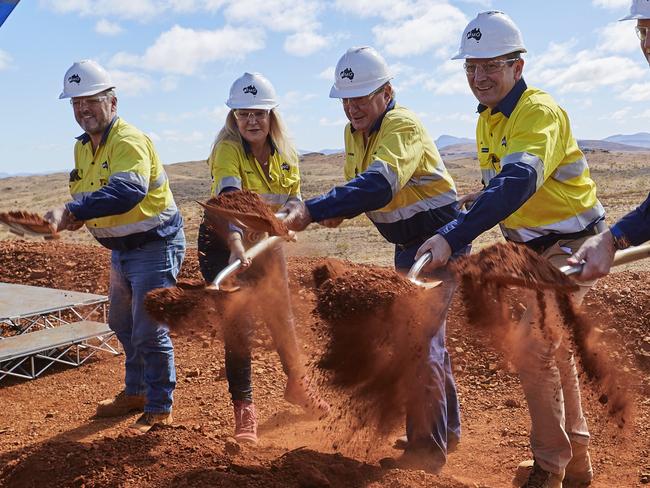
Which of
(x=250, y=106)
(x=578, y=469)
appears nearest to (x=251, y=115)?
(x=250, y=106)

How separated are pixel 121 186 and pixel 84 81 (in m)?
0.83

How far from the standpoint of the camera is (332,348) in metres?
3.56

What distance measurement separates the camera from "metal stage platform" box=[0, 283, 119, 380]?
6.50 m

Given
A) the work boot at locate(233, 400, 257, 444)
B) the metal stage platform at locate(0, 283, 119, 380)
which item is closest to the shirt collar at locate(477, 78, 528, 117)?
the work boot at locate(233, 400, 257, 444)

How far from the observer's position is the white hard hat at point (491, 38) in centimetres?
342

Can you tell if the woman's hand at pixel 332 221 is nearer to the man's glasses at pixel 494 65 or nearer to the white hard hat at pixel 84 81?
the man's glasses at pixel 494 65

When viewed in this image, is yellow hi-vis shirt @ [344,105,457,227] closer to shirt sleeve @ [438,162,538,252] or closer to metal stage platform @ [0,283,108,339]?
shirt sleeve @ [438,162,538,252]

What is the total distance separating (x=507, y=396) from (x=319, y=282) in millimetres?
2414

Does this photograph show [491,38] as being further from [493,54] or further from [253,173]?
[253,173]

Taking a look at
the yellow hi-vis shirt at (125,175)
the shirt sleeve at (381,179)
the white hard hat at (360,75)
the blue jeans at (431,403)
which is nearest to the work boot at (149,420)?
the yellow hi-vis shirt at (125,175)

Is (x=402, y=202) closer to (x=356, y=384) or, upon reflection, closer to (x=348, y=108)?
(x=348, y=108)

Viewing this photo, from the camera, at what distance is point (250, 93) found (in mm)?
4492

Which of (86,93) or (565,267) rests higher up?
(86,93)

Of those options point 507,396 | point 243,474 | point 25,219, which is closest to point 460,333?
point 507,396
